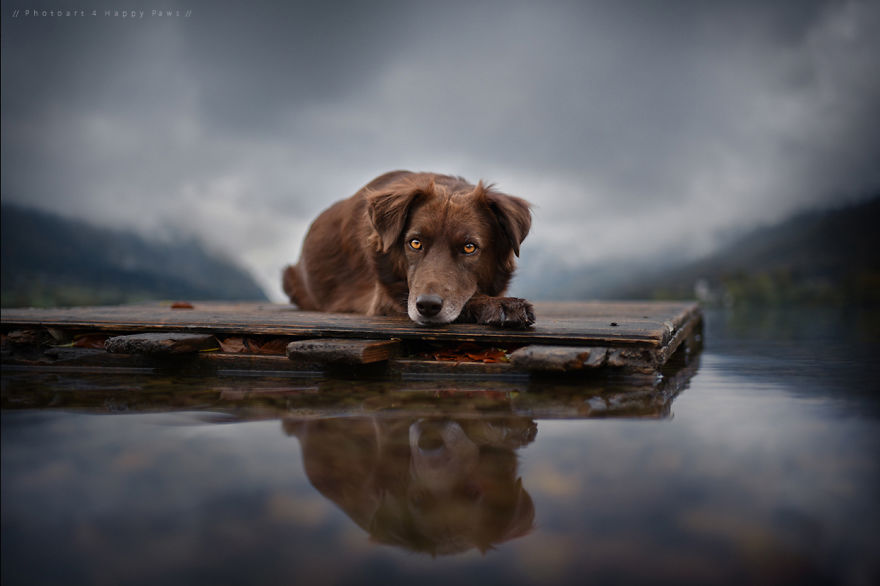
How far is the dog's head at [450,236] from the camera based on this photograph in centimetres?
396

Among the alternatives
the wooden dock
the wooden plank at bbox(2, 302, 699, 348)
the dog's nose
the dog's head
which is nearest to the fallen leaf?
the wooden dock

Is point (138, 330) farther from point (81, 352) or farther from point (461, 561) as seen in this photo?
point (461, 561)

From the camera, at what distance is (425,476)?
1.94 metres

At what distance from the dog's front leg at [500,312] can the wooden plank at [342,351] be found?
0.58 m

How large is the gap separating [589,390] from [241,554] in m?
2.16

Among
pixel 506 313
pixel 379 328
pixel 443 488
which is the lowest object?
pixel 443 488

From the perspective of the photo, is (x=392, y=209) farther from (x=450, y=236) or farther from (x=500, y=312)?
(x=500, y=312)

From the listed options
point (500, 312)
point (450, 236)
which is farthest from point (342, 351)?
point (450, 236)

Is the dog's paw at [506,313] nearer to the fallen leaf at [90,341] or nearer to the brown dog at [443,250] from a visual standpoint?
the brown dog at [443,250]

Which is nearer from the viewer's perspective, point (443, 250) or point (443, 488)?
point (443, 488)

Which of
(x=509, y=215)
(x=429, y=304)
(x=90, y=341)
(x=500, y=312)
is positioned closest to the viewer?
(x=429, y=304)

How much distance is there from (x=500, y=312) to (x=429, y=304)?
0.48 metres

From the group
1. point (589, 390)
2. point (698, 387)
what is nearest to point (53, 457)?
point (589, 390)

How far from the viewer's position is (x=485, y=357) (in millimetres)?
3717
